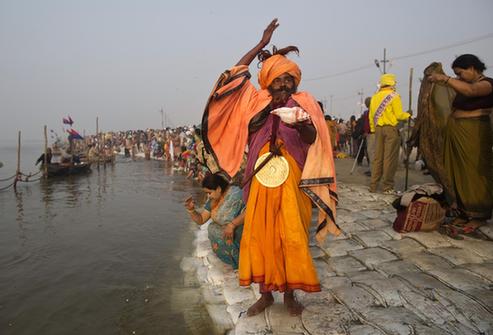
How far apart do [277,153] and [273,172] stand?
0.14m

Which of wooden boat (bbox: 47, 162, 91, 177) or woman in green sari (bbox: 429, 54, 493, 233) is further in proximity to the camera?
wooden boat (bbox: 47, 162, 91, 177)

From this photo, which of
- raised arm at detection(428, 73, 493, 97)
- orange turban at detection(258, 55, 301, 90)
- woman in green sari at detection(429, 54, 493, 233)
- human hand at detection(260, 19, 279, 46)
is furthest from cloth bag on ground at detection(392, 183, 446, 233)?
human hand at detection(260, 19, 279, 46)

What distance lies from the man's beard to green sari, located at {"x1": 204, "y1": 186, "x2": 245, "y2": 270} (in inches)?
63.9

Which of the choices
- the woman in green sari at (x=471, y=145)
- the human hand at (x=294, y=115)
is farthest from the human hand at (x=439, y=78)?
the human hand at (x=294, y=115)

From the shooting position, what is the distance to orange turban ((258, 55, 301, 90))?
2.35 meters

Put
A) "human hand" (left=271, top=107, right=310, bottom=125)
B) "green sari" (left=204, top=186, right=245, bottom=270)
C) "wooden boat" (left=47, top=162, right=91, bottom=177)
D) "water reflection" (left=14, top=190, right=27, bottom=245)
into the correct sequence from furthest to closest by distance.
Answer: "wooden boat" (left=47, top=162, right=91, bottom=177) < "water reflection" (left=14, top=190, right=27, bottom=245) < "green sari" (left=204, top=186, right=245, bottom=270) < "human hand" (left=271, top=107, right=310, bottom=125)

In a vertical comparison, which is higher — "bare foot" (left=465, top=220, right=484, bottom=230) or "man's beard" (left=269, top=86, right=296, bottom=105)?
"man's beard" (left=269, top=86, right=296, bottom=105)

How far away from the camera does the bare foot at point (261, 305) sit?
265 centimetres

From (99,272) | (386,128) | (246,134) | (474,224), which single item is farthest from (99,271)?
(386,128)

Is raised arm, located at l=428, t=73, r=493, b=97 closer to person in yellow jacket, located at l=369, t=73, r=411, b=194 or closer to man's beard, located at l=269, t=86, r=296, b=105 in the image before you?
man's beard, located at l=269, t=86, r=296, b=105

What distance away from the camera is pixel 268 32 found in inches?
103

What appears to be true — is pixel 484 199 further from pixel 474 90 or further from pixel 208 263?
pixel 208 263

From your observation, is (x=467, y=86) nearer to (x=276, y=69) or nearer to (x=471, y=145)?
(x=471, y=145)

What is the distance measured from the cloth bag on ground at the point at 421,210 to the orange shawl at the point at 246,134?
74.3 inches
